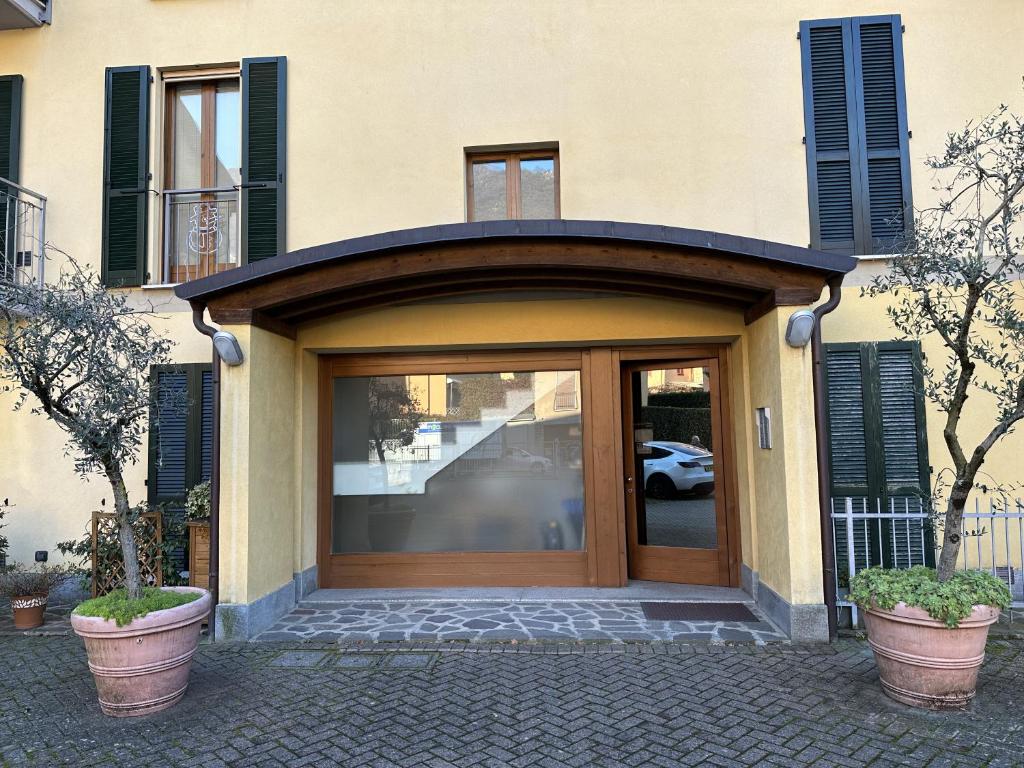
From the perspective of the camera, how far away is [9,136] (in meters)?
6.98

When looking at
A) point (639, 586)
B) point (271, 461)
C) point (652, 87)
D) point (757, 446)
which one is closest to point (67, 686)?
point (271, 461)

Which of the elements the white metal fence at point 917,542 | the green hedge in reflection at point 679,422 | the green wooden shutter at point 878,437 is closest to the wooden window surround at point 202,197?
the green hedge in reflection at point 679,422

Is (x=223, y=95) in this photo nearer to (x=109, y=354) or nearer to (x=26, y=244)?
(x=26, y=244)

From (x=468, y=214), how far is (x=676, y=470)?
3.35m

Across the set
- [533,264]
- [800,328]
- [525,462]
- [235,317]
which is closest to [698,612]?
[525,462]

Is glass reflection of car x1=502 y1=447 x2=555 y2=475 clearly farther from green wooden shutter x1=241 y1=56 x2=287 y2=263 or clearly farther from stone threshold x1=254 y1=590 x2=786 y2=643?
green wooden shutter x1=241 y1=56 x2=287 y2=263

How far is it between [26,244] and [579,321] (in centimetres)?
580

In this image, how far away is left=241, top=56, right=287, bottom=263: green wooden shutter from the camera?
670 cm

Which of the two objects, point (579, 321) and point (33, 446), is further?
point (33, 446)

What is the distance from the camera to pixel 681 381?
663 centimetres

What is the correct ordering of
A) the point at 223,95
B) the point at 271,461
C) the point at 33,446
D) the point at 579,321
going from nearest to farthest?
the point at 271,461, the point at 579,321, the point at 33,446, the point at 223,95

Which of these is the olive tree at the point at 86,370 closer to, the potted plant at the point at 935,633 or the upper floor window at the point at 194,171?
the upper floor window at the point at 194,171

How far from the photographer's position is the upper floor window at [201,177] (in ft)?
22.9

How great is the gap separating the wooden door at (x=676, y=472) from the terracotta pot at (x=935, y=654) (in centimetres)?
247
